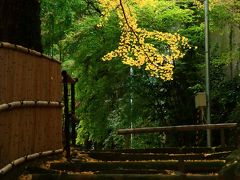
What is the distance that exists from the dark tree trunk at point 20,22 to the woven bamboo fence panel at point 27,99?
33.5 inches

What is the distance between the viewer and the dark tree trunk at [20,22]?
28.9 feet

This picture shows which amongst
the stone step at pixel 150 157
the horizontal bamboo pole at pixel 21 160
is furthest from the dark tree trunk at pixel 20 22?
the stone step at pixel 150 157

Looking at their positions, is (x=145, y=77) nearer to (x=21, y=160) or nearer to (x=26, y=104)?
(x=26, y=104)

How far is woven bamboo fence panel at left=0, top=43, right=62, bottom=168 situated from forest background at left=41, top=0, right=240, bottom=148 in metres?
11.2

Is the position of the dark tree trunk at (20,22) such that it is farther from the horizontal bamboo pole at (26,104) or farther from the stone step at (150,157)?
the stone step at (150,157)

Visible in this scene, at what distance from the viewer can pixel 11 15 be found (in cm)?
888

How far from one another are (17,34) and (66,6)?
6823 millimetres

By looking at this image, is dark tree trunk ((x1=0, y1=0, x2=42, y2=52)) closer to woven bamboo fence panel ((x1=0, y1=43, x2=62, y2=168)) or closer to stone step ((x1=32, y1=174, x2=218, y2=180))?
woven bamboo fence panel ((x1=0, y1=43, x2=62, y2=168))

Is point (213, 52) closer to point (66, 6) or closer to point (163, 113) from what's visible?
point (163, 113)

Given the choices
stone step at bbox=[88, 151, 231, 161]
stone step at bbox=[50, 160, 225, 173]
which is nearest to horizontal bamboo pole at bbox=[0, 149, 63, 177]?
stone step at bbox=[50, 160, 225, 173]

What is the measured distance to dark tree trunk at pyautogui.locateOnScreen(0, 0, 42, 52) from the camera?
882cm

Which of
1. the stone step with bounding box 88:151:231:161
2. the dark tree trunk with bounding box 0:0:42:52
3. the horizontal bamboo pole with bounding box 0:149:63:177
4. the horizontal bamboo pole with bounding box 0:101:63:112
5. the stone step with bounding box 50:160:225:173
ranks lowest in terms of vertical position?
the stone step with bounding box 50:160:225:173

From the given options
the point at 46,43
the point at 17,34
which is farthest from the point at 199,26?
the point at 17,34

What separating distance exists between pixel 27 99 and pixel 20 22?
2.21 meters
